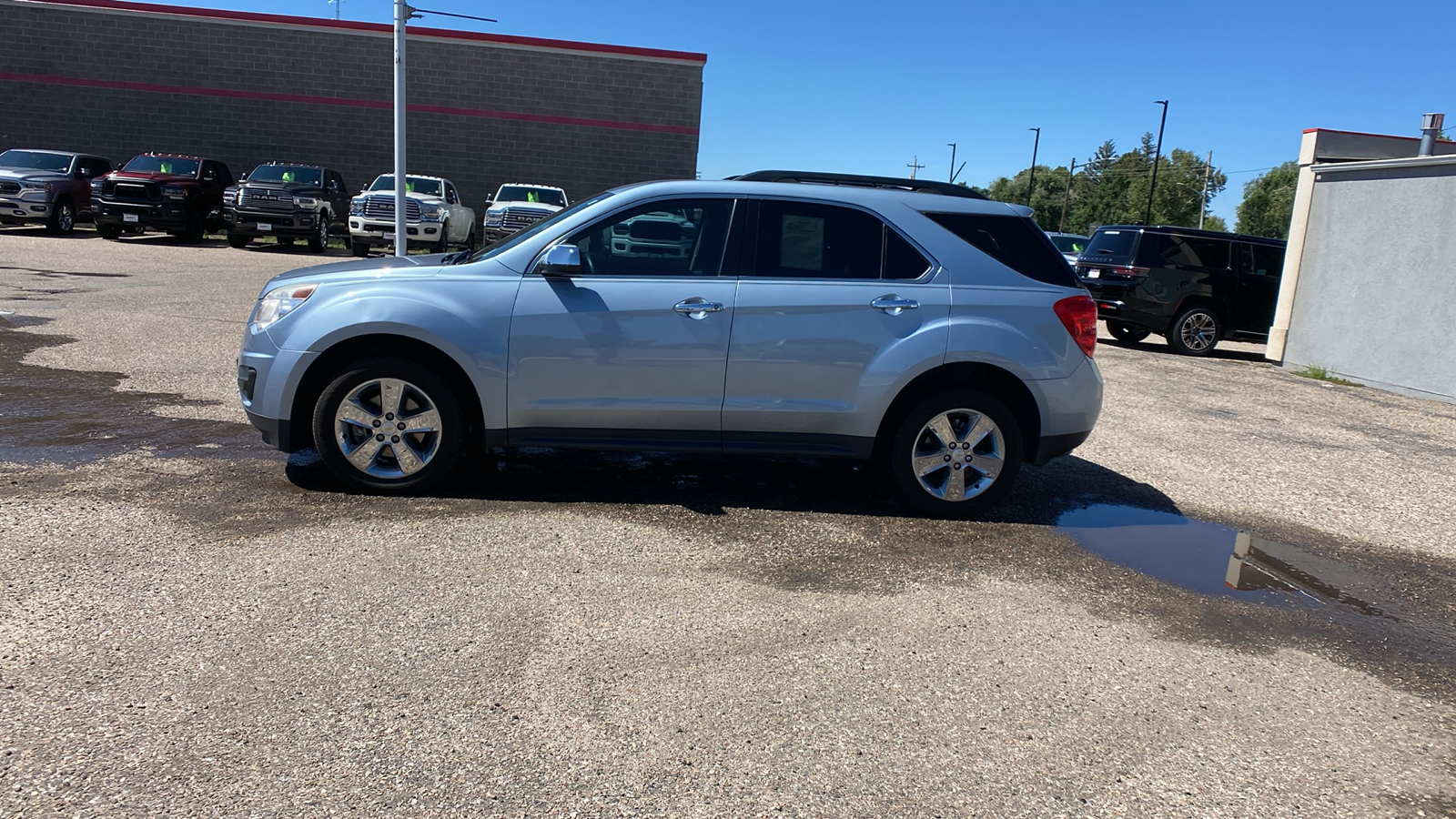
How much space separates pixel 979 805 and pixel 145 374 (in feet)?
25.8

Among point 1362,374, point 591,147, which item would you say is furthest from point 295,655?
point 591,147

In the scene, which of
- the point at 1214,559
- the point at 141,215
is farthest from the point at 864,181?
the point at 141,215

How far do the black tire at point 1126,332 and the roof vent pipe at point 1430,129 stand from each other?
5.09m

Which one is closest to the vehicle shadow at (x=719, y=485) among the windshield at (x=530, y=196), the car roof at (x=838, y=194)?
the car roof at (x=838, y=194)

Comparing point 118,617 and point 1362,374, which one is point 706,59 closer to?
point 1362,374

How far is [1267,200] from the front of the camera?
4286 inches

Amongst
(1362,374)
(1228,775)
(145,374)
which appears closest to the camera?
(1228,775)

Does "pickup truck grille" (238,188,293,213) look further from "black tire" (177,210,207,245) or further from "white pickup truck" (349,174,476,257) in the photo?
"black tire" (177,210,207,245)

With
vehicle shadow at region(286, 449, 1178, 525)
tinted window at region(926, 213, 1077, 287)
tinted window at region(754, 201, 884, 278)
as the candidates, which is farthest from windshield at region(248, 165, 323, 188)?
tinted window at region(926, 213, 1077, 287)

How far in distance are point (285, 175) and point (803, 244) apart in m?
21.7

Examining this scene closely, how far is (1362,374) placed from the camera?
515 inches

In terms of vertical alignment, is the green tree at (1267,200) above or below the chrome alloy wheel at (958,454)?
above

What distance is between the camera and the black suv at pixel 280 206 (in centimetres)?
2289

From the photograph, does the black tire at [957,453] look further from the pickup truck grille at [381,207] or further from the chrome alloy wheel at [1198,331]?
the pickup truck grille at [381,207]
